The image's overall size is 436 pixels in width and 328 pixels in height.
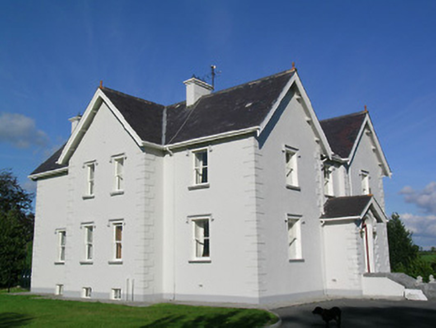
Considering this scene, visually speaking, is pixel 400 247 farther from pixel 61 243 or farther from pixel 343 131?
pixel 61 243

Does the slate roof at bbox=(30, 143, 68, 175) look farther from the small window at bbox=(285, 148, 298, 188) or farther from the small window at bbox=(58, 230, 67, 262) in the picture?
the small window at bbox=(285, 148, 298, 188)

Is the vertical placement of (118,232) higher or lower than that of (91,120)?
lower

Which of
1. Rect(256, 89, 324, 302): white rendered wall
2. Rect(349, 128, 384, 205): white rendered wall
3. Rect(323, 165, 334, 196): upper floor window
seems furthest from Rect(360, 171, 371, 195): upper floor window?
Rect(256, 89, 324, 302): white rendered wall

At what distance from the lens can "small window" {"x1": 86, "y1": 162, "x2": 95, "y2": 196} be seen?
2528cm

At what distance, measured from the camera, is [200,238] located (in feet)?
70.8

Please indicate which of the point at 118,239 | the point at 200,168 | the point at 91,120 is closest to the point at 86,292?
the point at 118,239

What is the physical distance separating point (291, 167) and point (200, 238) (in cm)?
561

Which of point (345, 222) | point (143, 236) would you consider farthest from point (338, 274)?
point (143, 236)

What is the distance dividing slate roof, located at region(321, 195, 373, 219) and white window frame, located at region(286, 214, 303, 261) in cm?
233

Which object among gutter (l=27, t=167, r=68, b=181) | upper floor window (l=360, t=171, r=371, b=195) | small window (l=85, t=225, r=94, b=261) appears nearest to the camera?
small window (l=85, t=225, r=94, b=261)

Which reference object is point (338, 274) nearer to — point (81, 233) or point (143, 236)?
point (143, 236)

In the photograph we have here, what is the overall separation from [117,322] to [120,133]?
454 inches

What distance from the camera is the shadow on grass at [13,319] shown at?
Answer: 1450cm

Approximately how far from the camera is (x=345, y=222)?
23.3 meters
